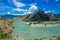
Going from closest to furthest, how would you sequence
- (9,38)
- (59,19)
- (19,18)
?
(9,38) < (59,19) < (19,18)

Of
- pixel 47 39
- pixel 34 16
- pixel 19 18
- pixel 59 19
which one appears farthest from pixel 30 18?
pixel 47 39

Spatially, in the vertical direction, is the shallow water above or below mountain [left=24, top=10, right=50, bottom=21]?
below

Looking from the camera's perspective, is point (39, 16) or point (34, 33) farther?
point (39, 16)

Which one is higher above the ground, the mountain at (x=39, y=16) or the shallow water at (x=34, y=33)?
the mountain at (x=39, y=16)

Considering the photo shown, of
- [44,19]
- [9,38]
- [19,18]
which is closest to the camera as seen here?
[9,38]

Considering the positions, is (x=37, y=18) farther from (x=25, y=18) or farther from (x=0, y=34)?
(x=0, y=34)

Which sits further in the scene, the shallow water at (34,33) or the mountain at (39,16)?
the mountain at (39,16)

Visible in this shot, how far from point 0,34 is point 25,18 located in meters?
22.0

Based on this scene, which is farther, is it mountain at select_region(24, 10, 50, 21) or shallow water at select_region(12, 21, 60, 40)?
mountain at select_region(24, 10, 50, 21)

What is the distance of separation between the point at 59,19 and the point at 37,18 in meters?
3.81

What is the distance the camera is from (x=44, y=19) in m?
30.7

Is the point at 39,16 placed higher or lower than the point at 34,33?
higher

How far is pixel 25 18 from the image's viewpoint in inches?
1384

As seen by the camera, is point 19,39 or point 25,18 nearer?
point 19,39
